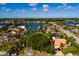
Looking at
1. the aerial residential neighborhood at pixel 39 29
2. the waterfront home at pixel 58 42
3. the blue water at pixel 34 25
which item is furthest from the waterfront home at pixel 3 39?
the waterfront home at pixel 58 42

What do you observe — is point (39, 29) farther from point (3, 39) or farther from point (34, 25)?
point (3, 39)

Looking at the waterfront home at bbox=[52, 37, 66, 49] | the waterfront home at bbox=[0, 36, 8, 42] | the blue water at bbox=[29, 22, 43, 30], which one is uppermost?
the blue water at bbox=[29, 22, 43, 30]

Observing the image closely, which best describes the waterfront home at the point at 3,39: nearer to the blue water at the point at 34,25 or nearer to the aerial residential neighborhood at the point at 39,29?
the aerial residential neighborhood at the point at 39,29

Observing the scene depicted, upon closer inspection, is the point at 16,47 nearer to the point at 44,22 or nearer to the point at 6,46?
the point at 6,46

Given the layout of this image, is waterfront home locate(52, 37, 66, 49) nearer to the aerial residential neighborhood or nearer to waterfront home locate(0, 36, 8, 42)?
the aerial residential neighborhood

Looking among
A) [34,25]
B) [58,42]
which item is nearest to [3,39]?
[34,25]

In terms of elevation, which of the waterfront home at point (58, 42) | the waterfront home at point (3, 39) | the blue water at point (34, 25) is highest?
the blue water at point (34, 25)

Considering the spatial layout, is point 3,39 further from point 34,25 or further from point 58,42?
point 58,42

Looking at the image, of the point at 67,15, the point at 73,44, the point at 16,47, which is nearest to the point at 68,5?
the point at 67,15

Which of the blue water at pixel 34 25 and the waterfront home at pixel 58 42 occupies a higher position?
the blue water at pixel 34 25

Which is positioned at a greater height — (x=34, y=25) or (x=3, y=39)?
(x=34, y=25)

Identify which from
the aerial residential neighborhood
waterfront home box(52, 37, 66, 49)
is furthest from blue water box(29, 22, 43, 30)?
waterfront home box(52, 37, 66, 49)
